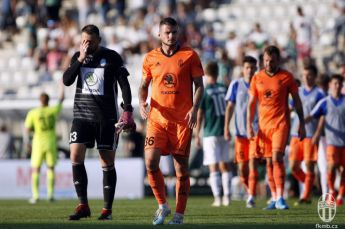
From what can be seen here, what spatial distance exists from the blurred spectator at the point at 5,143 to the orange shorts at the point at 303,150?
10594 millimetres

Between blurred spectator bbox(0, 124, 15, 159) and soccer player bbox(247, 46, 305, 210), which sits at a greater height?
soccer player bbox(247, 46, 305, 210)

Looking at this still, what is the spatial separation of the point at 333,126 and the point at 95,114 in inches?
257

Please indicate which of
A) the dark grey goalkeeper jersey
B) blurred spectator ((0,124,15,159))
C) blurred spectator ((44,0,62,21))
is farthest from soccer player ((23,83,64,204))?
blurred spectator ((44,0,62,21))

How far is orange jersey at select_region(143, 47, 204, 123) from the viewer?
45.2 feet

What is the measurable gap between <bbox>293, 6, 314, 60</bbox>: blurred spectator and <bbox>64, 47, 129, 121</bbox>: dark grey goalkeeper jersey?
48.2 feet

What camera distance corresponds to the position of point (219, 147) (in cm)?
2022

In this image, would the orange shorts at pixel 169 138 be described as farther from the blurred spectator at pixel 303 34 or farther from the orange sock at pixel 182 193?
the blurred spectator at pixel 303 34

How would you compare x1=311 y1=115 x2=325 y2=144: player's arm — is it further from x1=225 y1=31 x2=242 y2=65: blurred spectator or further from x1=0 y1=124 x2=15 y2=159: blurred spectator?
x1=0 y1=124 x2=15 y2=159: blurred spectator

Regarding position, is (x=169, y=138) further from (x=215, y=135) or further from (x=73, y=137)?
(x=215, y=135)

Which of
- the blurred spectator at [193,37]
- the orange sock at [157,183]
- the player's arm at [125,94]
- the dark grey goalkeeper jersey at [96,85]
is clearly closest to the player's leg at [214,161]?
the dark grey goalkeeper jersey at [96,85]

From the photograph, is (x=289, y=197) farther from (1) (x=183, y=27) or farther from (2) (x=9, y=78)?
(2) (x=9, y=78)

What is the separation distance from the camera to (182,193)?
13.7m

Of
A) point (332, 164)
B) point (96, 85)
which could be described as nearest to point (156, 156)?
point (96, 85)

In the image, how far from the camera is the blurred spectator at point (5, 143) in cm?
2872
